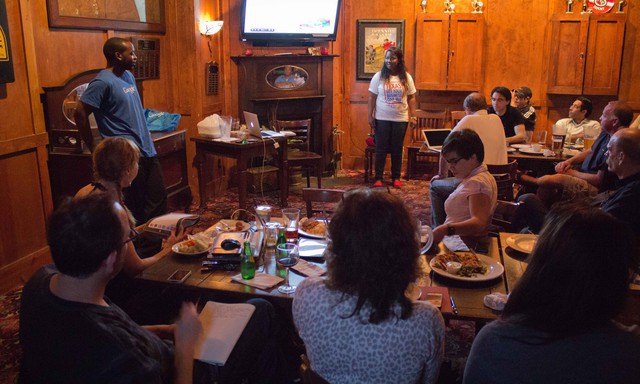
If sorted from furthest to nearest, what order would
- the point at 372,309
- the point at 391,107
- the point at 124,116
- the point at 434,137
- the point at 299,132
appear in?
the point at 299,132 < the point at 391,107 < the point at 434,137 < the point at 124,116 < the point at 372,309

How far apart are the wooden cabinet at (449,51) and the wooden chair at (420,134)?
0.36 metres

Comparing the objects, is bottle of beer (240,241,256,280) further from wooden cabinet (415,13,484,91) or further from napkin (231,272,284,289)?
wooden cabinet (415,13,484,91)

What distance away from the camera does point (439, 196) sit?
13.8ft

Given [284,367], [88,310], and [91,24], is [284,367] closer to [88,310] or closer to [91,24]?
[88,310]

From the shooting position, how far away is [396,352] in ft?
5.15

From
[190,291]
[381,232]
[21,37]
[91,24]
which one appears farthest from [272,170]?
[381,232]

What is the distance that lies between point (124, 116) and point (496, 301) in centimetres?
301

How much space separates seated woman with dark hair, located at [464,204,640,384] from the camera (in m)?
1.35

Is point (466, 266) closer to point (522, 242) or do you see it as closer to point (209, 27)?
point (522, 242)

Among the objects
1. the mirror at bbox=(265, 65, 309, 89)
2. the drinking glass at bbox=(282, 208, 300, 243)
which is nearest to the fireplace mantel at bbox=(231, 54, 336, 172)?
the mirror at bbox=(265, 65, 309, 89)

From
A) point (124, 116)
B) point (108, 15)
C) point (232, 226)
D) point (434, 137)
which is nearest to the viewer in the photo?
point (232, 226)

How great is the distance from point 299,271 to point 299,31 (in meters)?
4.95

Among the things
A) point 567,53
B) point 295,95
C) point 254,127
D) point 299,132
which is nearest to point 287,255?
point 254,127

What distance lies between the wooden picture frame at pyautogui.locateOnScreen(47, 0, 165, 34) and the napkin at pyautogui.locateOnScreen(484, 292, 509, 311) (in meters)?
3.69
